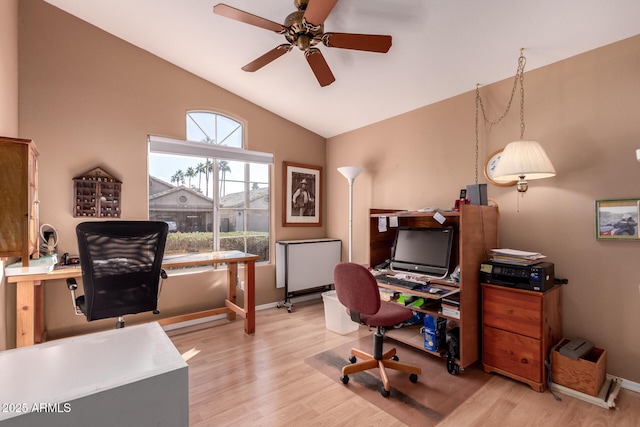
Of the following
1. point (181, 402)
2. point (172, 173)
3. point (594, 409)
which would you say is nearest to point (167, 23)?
point (172, 173)

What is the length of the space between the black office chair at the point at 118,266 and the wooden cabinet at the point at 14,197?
2.55ft

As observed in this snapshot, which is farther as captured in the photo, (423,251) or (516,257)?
(423,251)

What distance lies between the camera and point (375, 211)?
3.34 meters

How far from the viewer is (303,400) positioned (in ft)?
7.08

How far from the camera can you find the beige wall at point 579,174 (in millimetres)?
2229

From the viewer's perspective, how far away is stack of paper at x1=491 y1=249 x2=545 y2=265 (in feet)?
7.69

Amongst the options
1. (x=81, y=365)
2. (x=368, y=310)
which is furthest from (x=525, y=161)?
(x=81, y=365)

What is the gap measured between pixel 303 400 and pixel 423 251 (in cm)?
168

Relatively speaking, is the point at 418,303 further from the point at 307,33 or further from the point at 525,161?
the point at 307,33

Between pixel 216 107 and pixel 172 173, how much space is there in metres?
0.96

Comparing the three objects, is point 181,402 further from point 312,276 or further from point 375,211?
point 312,276

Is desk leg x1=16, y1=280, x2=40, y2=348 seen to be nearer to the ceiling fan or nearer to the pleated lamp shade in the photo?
the ceiling fan

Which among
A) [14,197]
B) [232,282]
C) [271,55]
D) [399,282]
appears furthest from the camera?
[232,282]

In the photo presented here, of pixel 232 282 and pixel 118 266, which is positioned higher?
pixel 118 266
